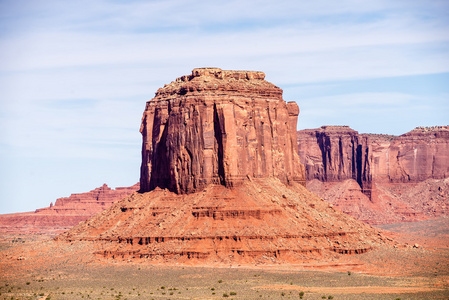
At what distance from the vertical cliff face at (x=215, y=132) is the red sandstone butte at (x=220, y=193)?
0.13 metres

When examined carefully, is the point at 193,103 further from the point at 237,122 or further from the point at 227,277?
the point at 227,277


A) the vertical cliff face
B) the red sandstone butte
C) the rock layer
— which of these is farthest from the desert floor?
the vertical cliff face

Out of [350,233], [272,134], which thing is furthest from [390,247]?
[272,134]

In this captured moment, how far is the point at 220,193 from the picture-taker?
123m

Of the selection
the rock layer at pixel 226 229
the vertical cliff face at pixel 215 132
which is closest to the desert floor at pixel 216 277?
the rock layer at pixel 226 229

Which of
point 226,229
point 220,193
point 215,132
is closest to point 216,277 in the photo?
point 226,229

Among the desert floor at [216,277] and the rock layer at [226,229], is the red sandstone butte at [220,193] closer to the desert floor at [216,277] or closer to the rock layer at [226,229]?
the rock layer at [226,229]

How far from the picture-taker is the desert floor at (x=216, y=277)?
94.3 m

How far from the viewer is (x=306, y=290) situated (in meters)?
96.8

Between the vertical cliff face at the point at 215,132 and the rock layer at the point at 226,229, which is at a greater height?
the vertical cliff face at the point at 215,132

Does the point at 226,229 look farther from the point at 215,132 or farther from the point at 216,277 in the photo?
the point at 215,132

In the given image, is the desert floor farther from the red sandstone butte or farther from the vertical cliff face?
the vertical cliff face

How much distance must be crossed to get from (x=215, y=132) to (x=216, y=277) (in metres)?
26.8

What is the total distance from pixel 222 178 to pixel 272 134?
36.9 ft
